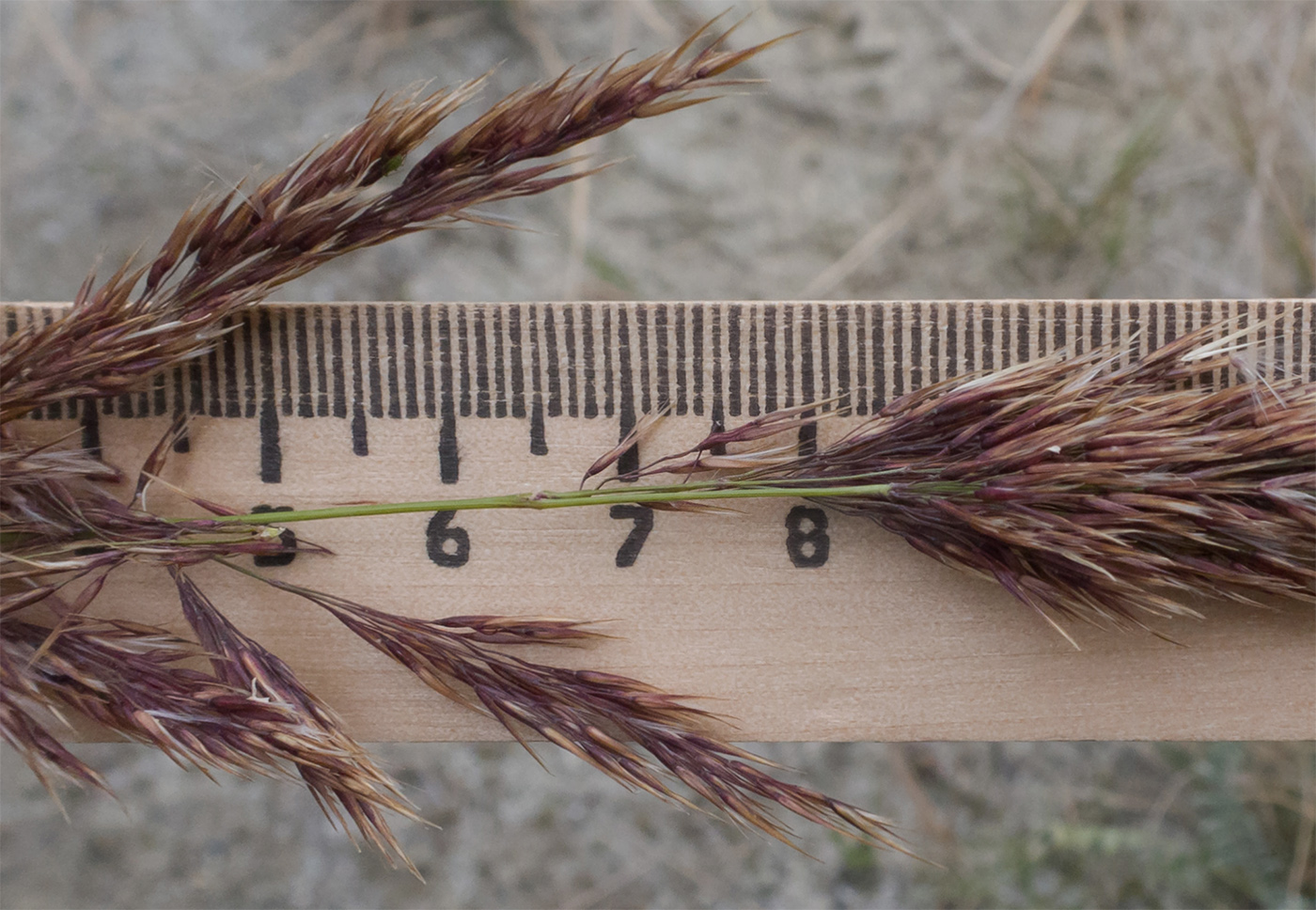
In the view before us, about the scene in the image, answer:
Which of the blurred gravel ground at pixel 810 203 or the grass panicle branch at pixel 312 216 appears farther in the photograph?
the blurred gravel ground at pixel 810 203

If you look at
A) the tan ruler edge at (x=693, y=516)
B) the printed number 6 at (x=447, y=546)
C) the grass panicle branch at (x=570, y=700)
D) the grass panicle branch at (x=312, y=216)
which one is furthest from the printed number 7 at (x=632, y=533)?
the grass panicle branch at (x=312, y=216)

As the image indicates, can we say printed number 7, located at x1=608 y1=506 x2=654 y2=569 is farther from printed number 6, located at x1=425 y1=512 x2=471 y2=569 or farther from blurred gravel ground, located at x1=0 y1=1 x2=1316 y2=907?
blurred gravel ground, located at x1=0 y1=1 x2=1316 y2=907

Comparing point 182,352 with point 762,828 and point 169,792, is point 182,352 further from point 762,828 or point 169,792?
point 169,792

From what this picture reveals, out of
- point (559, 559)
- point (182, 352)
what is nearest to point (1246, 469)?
point (559, 559)

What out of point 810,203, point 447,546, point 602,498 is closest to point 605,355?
point 602,498

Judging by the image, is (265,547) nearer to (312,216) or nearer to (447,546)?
(447,546)

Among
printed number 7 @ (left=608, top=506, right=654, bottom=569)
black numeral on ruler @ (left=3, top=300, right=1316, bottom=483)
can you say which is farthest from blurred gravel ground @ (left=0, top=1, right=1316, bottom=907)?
printed number 7 @ (left=608, top=506, right=654, bottom=569)

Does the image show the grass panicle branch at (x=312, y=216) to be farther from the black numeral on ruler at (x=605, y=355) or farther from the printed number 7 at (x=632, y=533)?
the printed number 7 at (x=632, y=533)
